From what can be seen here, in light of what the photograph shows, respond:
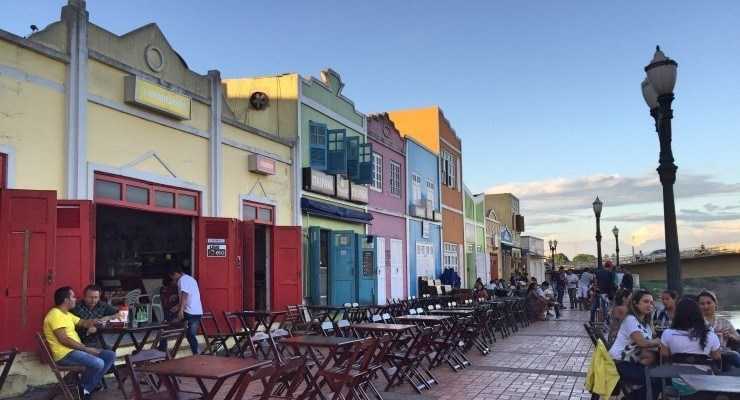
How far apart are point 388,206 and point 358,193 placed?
2779 mm

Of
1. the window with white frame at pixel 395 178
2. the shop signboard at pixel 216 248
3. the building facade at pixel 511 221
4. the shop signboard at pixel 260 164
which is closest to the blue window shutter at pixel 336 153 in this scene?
the shop signboard at pixel 260 164

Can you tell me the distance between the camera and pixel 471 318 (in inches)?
424

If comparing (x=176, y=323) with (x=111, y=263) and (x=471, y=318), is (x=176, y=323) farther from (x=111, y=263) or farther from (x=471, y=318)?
(x=111, y=263)

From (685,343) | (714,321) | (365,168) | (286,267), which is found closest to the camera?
(685,343)

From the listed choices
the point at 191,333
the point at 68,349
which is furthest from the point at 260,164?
the point at 68,349

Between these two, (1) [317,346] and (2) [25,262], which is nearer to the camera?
(1) [317,346]

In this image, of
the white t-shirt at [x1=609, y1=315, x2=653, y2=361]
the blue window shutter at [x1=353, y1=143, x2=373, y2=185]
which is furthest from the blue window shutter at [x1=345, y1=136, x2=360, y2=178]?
the white t-shirt at [x1=609, y1=315, x2=653, y2=361]

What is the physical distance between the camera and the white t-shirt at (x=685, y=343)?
5.52 metres

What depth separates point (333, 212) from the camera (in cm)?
1552

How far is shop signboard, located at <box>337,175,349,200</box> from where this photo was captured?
16.0 meters

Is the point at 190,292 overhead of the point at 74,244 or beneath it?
beneath

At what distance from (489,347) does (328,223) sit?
557 centimetres

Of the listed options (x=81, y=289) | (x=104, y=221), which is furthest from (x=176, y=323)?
(x=104, y=221)

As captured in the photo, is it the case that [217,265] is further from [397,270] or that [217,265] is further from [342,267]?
[397,270]
